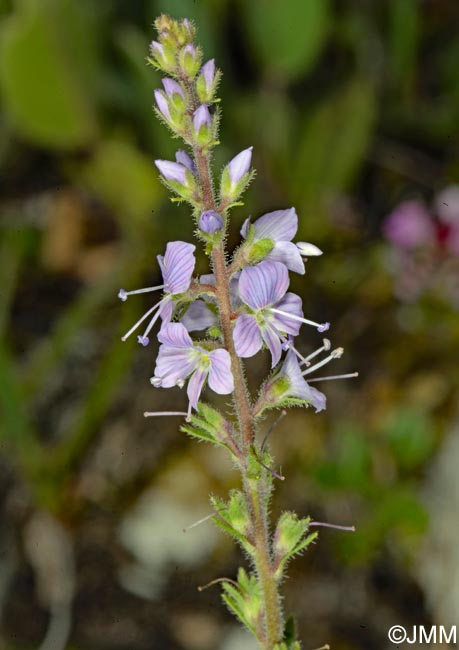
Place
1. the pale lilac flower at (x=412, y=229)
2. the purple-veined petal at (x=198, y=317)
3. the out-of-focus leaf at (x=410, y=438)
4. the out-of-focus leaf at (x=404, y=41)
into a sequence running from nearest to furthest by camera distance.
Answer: the purple-veined petal at (x=198, y=317)
the out-of-focus leaf at (x=410, y=438)
the pale lilac flower at (x=412, y=229)
the out-of-focus leaf at (x=404, y=41)

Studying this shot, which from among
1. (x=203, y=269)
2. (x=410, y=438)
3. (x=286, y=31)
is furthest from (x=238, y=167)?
(x=286, y=31)

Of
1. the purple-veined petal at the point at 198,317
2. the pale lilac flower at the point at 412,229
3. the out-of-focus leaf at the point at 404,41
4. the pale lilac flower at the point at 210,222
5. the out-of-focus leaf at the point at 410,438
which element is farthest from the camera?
the out-of-focus leaf at the point at 404,41

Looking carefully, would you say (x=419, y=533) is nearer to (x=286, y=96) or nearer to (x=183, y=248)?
(x=183, y=248)

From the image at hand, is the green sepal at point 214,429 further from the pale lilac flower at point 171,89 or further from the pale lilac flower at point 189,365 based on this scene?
the pale lilac flower at point 171,89

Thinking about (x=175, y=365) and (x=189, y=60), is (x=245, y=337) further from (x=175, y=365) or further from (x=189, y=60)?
(x=189, y=60)

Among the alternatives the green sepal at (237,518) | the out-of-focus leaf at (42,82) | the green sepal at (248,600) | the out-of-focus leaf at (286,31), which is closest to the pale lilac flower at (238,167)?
the green sepal at (237,518)
